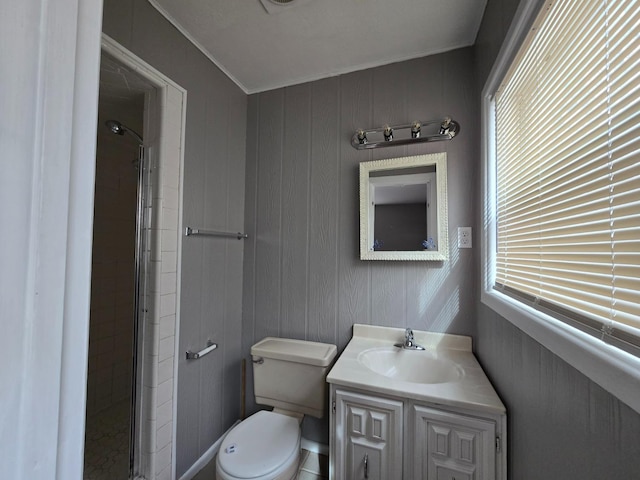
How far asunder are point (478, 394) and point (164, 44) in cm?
211

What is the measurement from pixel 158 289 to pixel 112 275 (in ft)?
3.75

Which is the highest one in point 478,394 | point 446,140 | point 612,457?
point 446,140

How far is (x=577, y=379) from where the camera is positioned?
0.58 m

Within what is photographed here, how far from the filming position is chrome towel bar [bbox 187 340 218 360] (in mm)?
1392

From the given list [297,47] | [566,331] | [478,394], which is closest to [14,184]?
[566,331]

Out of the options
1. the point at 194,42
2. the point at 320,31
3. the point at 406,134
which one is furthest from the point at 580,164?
the point at 194,42

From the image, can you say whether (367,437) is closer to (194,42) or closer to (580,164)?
(580,164)

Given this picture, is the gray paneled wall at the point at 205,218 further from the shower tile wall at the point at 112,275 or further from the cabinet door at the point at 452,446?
the cabinet door at the point at 452,446

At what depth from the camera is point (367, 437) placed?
3.53ft

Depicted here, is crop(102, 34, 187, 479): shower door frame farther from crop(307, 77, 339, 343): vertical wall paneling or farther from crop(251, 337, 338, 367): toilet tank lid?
crop(307, 77, 339, 343): vertical wall paneling

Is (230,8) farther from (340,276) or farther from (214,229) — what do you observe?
(340,276)

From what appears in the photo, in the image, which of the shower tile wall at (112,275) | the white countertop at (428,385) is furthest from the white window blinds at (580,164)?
the shower tile wall at (112,275)

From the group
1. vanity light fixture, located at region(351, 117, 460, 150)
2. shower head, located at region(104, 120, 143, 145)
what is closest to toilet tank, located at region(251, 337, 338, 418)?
vanity light fixture, located at region(351, 117, 460, 150)

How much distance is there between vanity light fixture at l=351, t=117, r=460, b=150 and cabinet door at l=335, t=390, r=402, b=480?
132 cm
